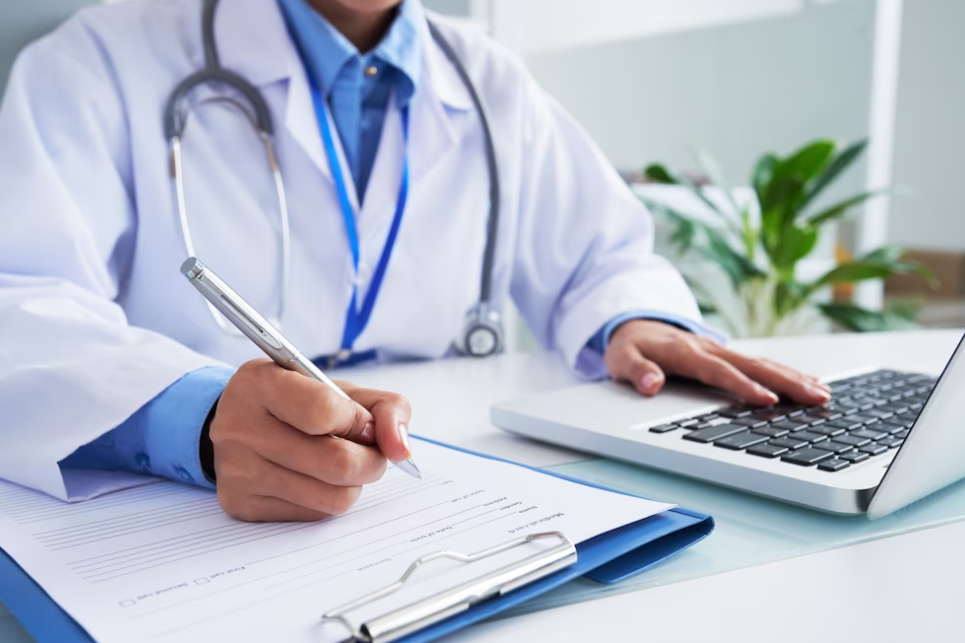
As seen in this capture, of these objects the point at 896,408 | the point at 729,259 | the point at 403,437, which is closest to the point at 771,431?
the point at 896,408

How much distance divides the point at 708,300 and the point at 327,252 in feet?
4.92

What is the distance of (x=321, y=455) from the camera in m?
0.43

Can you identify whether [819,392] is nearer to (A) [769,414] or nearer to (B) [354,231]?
(A) [769,414]

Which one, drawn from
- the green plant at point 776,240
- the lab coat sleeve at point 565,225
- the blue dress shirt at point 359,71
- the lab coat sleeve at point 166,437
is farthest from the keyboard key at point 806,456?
the green plant at point 776,240

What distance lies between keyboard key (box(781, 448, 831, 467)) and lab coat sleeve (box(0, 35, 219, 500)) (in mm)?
377

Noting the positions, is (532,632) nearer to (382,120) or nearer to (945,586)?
(945,586)

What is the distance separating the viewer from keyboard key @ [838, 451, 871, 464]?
490 mm

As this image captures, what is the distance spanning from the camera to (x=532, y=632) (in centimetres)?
35

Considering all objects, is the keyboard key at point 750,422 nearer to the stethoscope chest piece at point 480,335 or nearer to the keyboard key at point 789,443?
the keyboard key at point 789,443

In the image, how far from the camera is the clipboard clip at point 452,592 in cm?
31

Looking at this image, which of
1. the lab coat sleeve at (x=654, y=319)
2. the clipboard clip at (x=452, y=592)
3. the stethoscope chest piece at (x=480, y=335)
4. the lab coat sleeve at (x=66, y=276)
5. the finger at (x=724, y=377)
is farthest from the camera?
the stethoscope chest piece at (x=480, y=335)

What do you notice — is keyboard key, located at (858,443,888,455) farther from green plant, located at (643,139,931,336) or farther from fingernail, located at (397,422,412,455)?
green plant, located at (643,139,931,336)

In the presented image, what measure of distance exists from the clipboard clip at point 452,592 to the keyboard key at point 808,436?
225mm

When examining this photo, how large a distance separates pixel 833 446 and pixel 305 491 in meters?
0.32
